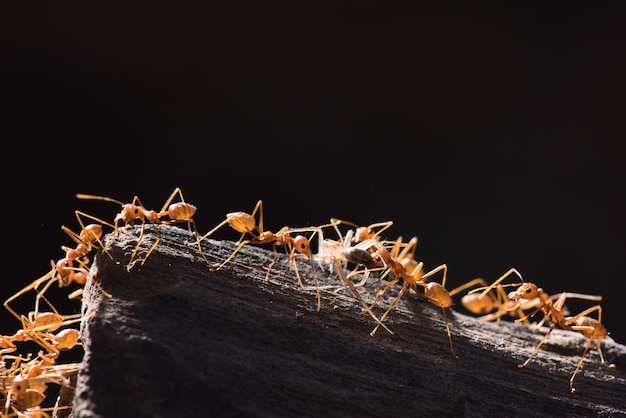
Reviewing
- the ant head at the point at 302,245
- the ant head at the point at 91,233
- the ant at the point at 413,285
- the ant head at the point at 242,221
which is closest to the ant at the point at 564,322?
the ant at the point at 413,285

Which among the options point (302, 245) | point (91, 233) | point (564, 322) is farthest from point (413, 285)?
point (91, 233)

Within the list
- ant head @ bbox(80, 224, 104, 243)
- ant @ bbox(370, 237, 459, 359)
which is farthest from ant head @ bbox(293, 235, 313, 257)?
ant head @ bbox(80, 224, 104, 243)

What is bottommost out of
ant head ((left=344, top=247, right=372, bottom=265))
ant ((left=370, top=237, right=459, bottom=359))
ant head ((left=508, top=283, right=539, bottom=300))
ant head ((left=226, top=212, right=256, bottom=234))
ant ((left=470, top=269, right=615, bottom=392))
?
ant ((left=470, top=269, right=615, bottom=392))

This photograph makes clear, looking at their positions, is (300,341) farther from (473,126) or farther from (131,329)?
(473,126)

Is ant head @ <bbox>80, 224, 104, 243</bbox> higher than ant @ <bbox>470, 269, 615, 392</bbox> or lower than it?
higher

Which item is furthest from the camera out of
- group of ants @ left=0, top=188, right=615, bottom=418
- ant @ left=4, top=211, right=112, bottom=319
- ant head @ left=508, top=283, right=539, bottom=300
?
ant head @ left=508, top=283, right=539, bottom=300

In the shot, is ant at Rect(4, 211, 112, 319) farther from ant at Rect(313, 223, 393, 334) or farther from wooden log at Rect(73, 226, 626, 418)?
ant at Rect(313, 223, 393, 334)

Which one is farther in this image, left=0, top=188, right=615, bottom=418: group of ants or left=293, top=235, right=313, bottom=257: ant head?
left=293, top=235, right=313, bottom=257: ant head

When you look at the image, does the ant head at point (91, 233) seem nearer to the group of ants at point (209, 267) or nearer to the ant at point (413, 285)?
the group of ants at point (209, 267)

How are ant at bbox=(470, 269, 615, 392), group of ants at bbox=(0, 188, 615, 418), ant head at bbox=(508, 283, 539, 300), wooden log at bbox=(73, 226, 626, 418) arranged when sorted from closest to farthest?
wooden log at bbox=(73, 226, 626, 418)
group of ants at bbox=(0, 188, 615, 418)
ant at bbox=(470, 269, 615, 392)
ant head at bbox=(508, 283, 539, 300)
